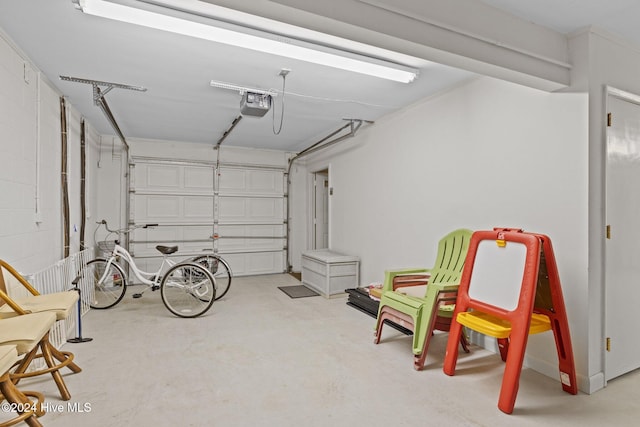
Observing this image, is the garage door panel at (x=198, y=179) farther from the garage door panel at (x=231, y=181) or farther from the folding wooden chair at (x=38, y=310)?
the folding wooden chair at (x=38, y=310)

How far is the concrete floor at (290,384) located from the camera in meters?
1.91

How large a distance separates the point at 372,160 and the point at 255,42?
2.62m

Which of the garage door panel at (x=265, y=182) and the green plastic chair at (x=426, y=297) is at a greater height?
the garage door panel at (x=265, y=182)

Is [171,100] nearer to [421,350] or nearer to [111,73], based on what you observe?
[111,73]

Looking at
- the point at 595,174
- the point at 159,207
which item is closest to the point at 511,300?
the point at 595,174

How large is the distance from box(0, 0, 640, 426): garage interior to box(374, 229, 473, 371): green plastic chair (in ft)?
0.64

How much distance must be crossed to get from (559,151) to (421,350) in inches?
69.7

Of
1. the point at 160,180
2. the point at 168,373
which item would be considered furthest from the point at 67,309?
the point at 160,180

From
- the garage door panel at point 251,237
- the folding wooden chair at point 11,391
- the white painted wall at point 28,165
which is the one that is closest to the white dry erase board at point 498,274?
the folding wooden chair at point 11,391

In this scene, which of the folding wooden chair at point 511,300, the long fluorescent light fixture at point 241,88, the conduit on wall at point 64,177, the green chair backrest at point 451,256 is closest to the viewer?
the folding wooden chair at point 511,300

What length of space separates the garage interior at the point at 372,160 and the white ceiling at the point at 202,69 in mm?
22

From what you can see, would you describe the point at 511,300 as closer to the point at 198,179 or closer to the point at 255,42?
the point at 255,42

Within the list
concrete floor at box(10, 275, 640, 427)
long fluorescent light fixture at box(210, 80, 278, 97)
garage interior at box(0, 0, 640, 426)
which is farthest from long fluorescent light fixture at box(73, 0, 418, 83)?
concrete floor at box(10, 275, 640, 427)

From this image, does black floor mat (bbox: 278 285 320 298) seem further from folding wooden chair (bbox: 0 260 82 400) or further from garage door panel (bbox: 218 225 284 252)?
folding wooden chair (bbox: 0 260 82 400)
